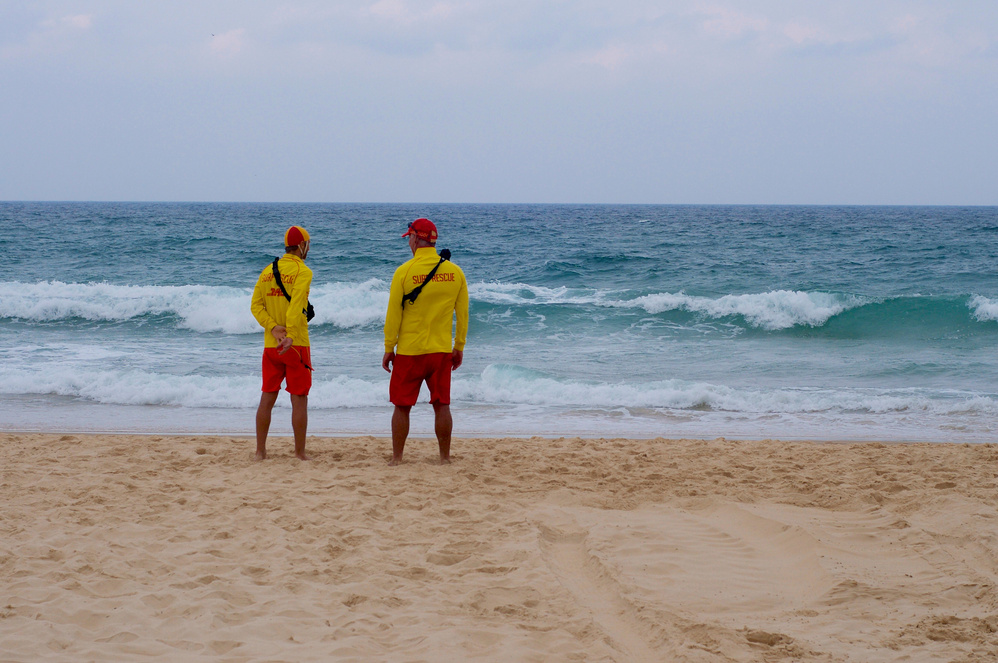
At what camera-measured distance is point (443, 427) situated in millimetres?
5328

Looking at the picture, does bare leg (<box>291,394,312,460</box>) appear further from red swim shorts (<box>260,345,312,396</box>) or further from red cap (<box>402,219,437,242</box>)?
red cap (<box>402,219,437,242</box>)

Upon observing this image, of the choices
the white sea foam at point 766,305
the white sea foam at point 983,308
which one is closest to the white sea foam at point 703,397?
the white sea foam at point 766,305

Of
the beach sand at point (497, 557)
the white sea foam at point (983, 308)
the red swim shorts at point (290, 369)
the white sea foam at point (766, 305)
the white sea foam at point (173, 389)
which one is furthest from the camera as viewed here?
the white sea foam at point (766, 305)

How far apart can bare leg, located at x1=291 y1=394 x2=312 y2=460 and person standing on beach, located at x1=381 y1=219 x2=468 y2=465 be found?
0.68 meters

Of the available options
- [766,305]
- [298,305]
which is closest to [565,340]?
[766,305]

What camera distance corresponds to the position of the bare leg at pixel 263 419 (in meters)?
5.34

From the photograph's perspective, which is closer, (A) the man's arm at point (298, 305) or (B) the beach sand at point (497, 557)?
(B) the beach sand at point (497, 557)

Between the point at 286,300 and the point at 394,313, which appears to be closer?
the point at 394,313

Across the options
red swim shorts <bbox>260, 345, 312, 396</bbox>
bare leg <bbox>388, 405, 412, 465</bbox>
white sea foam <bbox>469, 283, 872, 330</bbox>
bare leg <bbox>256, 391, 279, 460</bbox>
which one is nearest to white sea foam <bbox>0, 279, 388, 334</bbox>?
white sea foam <bbox>469, 283, 872, 330</bbox>

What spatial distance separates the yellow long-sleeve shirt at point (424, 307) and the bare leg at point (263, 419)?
38.4 inches

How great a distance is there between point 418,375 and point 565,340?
25.3ft

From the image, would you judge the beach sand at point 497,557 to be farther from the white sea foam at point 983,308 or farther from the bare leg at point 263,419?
the white sea foam at point 983,308

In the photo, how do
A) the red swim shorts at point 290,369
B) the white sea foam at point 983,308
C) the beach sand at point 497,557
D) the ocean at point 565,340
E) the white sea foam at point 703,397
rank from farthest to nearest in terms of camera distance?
the white sea foam at point 983,308
the white sea foam at point 703,397
the ocean at point 565,340
the red swim shorts at point 290,369
the beach sand at point 497,557

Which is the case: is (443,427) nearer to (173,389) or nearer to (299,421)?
(299,421)
